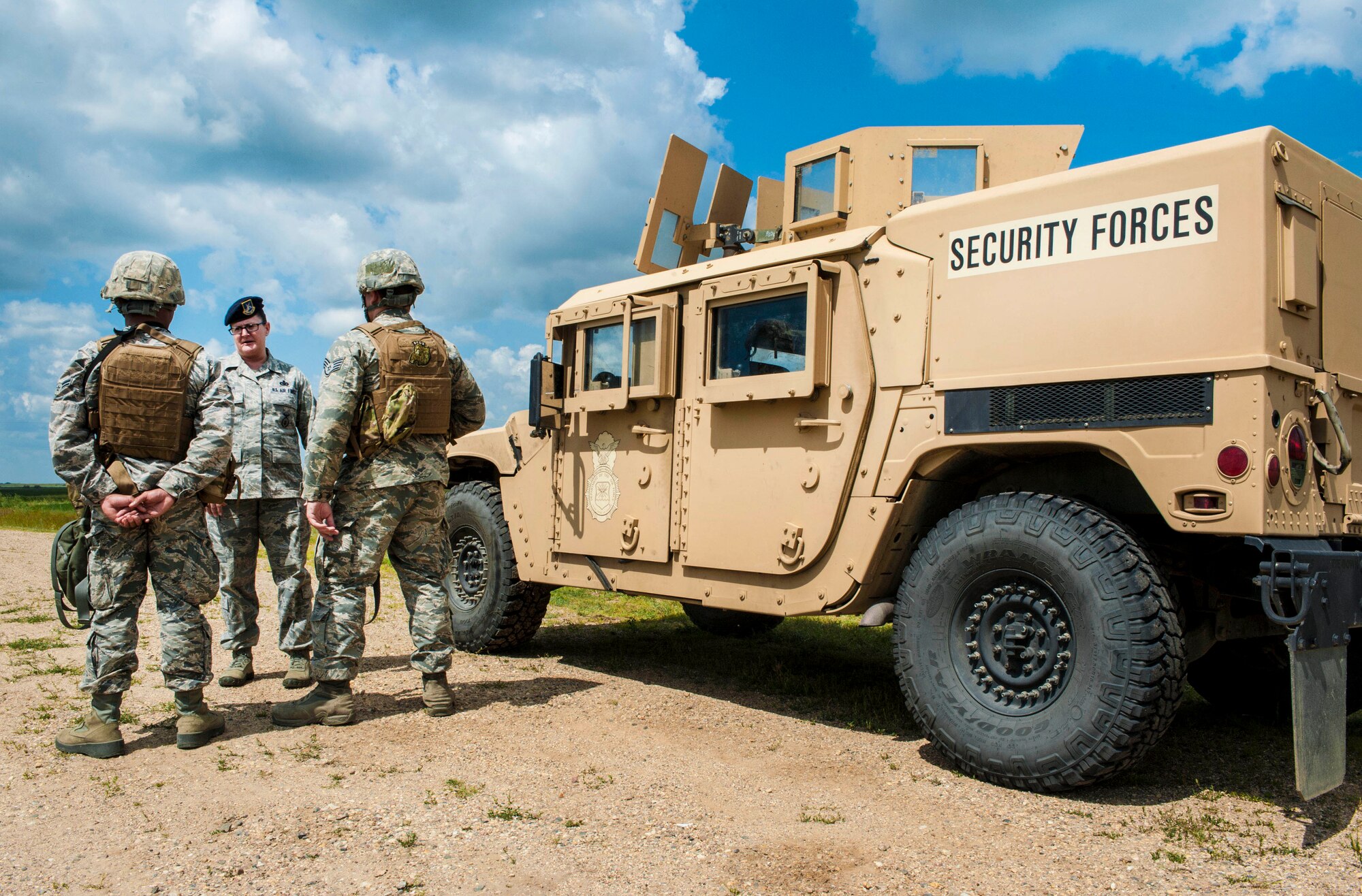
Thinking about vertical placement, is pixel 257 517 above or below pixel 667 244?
below

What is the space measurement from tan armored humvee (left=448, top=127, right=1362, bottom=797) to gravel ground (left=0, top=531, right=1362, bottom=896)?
30 centimetres

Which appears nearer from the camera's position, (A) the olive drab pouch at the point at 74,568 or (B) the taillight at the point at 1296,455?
(B) the taillight at the point at 1296,455

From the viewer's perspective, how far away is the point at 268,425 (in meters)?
5.30

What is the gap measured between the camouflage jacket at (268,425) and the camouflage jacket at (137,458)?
3.35 feet

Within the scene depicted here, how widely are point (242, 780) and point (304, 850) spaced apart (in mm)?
822

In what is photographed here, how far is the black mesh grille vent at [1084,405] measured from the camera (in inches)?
132

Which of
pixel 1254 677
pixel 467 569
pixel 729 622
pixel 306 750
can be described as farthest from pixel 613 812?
pixel 729 622

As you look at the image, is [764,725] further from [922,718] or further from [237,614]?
[237,614]

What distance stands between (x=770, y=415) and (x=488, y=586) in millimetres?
2509

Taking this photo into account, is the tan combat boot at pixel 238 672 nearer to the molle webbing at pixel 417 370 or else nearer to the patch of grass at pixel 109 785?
the patch of grass at pixel 109 785

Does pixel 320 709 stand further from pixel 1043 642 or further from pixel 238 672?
pixel 1043 642

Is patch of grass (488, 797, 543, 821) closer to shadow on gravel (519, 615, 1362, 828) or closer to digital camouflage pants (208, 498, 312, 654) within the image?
shadow on gravel (519, 615, 1362, 828)

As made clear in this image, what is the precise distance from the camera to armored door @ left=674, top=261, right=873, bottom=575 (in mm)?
4398

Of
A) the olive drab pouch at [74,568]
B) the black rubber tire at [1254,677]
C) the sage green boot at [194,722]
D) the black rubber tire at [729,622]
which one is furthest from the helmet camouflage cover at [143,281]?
the black rubber tire at [1254,677]
